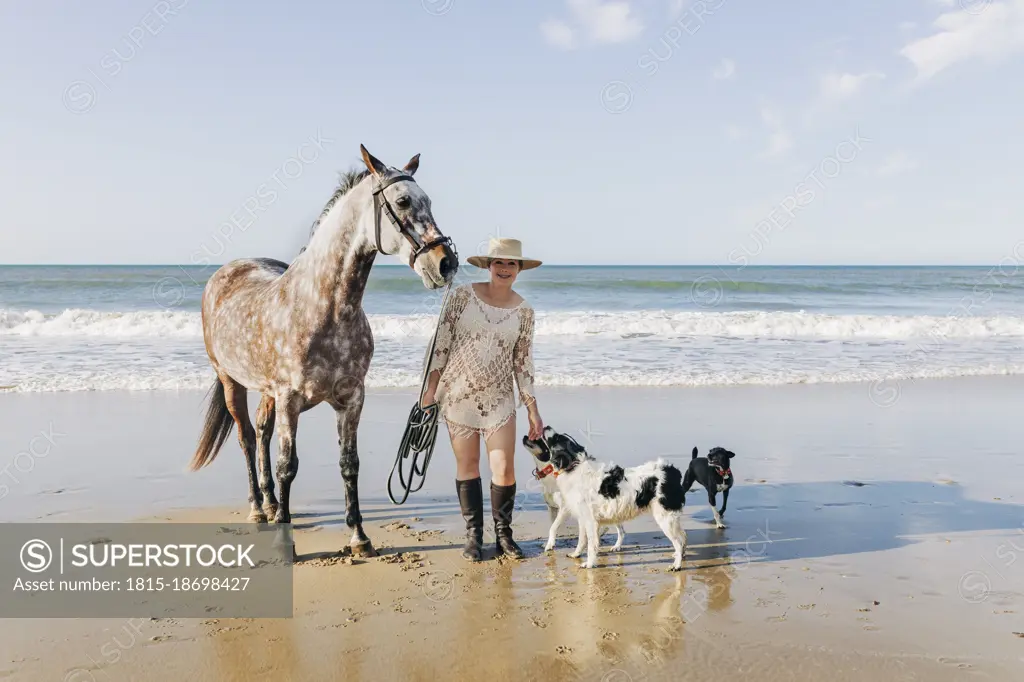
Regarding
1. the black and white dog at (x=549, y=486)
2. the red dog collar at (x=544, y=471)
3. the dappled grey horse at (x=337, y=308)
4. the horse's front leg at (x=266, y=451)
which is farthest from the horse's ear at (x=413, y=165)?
the red dog collar at (x=544, y=471)

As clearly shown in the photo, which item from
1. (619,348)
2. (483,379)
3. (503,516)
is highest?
(619,348)

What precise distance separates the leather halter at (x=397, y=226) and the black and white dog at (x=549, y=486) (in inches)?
51.1

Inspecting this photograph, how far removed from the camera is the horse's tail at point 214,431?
566 centimetres

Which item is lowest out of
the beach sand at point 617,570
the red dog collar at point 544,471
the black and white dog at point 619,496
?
the beach sand at point 617,570

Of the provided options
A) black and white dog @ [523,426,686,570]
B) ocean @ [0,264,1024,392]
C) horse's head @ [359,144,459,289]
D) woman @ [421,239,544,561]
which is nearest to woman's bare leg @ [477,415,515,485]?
woman @ [421,239,544,561]

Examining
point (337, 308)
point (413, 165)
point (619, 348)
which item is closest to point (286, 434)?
point (337, 308)

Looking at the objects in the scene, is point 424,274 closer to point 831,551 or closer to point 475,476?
point 475,476

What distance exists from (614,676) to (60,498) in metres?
4.57

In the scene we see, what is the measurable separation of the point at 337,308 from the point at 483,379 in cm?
98

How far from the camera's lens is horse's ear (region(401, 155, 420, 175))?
13.7 ft

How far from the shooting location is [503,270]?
4.28 m

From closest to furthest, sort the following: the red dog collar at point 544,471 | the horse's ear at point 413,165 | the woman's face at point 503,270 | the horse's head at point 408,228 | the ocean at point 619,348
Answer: the horse's head at point 408,228 → the horse's ear at point 413,165 → the woman's face at point 503,270 → the red dog collar at point 544,471 → the ocean at point 619,348

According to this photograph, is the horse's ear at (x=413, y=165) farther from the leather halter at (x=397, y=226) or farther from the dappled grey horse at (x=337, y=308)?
the leather halter at (x=397, y=226)

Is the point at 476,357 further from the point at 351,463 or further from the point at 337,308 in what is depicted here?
the point at 351,463
